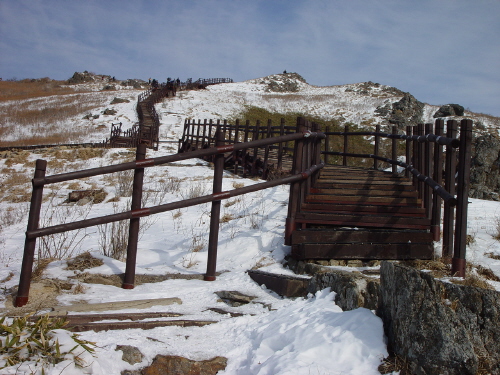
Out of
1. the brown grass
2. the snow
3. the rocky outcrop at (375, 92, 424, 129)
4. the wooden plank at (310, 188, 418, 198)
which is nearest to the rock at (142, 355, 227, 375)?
the snow

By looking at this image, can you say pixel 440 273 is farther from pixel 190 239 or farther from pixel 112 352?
pixel 190 239

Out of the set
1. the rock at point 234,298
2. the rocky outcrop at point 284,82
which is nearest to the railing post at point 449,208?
the rock at point 234,298

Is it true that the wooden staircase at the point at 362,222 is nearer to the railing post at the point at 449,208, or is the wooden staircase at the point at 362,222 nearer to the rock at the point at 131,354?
the railing post at the point at 449,208

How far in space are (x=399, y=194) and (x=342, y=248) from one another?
5.35 ft

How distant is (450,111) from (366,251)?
34.0 metres

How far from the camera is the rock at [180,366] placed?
219 centimetres

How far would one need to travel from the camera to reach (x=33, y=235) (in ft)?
10.4

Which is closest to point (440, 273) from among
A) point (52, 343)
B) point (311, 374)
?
point (311, 374)

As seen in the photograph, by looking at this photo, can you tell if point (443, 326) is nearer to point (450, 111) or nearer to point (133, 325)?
point (133, 325)

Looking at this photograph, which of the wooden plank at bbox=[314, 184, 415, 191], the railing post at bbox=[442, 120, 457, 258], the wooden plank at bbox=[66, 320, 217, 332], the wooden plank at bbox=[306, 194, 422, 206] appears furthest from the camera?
the wooden plank at bbox=[314, 184, 415, 191]

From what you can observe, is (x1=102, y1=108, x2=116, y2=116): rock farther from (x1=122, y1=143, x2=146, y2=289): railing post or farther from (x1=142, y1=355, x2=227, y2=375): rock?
(x1=142, y1=355, x2=227, y2=375): rock

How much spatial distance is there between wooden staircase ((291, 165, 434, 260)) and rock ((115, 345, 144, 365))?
6.67 feet

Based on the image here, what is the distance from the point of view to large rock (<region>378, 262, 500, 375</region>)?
1.89 meters

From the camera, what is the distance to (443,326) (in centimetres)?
194
